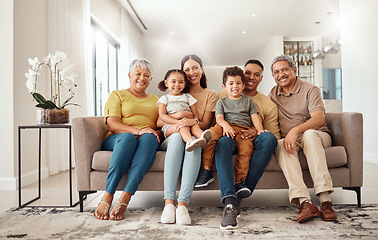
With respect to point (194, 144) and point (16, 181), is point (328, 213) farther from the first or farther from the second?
point (16, 181)

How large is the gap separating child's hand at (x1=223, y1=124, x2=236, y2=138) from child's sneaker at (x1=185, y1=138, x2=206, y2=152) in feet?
0.82

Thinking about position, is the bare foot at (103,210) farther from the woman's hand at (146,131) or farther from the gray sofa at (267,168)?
the woman's hand at (146,131)

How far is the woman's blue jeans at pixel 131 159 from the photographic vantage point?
1.99 m

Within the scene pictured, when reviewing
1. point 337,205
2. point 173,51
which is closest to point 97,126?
point 337,205

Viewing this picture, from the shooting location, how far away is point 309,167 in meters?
2.03

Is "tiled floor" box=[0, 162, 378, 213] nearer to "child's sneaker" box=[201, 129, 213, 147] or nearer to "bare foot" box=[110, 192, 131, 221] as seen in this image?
"bare foot" box=[110, 192, 131, 221]

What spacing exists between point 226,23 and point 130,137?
5854mm

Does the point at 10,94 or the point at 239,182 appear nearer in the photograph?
the point at 239,182

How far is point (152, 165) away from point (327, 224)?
110 cm

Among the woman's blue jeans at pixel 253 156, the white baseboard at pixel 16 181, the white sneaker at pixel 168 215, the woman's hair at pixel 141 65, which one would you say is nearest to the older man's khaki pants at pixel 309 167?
the woman's blue jeans at pixel 253 156

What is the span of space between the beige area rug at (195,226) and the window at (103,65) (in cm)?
354

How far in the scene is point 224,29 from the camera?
7809 mm

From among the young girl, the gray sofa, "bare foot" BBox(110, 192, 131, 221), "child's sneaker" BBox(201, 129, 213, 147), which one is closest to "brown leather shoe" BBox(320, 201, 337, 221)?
the gray sofa

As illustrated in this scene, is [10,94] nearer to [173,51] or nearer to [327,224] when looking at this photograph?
[327,224]
